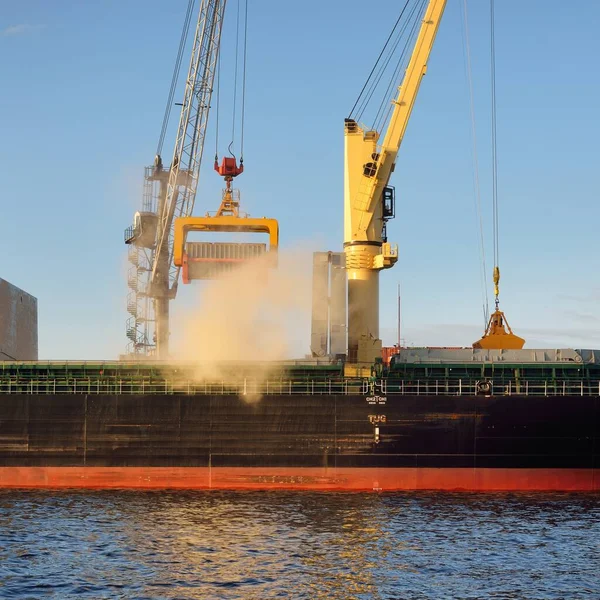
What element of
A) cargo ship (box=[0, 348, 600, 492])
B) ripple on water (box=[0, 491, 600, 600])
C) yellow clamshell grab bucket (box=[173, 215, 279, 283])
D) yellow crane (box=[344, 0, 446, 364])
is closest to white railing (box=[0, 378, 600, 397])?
cargo ship (box=[0, 348, 600, 492])

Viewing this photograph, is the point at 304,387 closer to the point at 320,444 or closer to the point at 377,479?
the point at 320,444

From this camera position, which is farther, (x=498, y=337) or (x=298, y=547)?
(x=498, y=337)

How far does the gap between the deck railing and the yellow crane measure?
385 centimetres

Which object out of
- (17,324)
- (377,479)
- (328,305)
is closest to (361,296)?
(328,305)

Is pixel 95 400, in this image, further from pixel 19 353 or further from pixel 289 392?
pixel 19 353

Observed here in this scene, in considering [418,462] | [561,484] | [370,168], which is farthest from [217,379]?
[561,484]

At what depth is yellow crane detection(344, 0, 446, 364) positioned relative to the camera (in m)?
53.5

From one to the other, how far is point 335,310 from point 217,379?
8.84m

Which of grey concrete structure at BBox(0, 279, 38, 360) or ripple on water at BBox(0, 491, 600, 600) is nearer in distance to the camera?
ripple on water at BBox(0, 491, 600, 600)

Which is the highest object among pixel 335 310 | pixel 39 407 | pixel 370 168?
pixel 370 168

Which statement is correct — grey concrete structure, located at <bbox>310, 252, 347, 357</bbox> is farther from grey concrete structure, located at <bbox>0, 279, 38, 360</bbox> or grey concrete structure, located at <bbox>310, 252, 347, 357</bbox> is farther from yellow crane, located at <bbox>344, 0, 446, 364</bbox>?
grey concrete structure, located at <bbox>0, 279, 38, 360</bbox>

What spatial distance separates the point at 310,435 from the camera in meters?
47.1

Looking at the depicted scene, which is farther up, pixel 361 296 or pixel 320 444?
pixel 361 296

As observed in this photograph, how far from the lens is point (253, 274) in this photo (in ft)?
184
